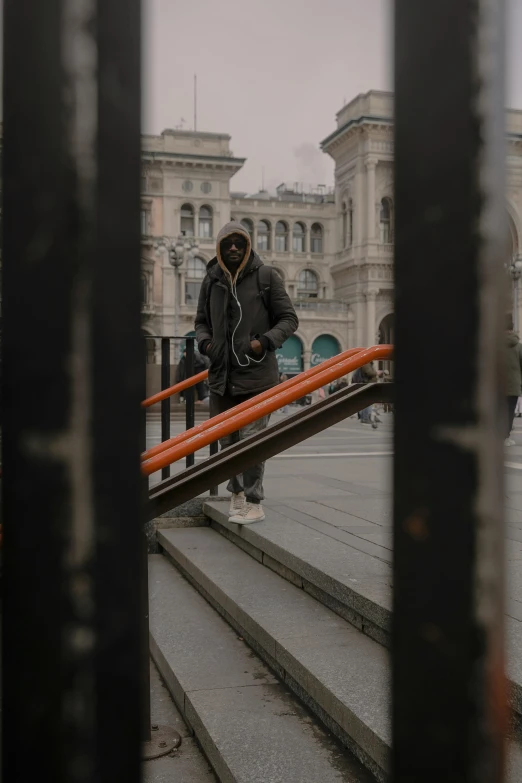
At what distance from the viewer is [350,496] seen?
16.8 ft

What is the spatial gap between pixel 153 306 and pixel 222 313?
43.8 metres

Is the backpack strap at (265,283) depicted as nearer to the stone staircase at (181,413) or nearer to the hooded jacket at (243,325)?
the hooded jacket at (243,325)

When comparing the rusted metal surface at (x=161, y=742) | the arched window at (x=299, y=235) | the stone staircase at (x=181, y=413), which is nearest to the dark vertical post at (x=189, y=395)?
the rusted metal surface at (x=161, y=742)

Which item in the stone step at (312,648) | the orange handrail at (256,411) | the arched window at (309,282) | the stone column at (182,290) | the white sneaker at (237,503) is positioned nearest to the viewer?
the stone step at (312,648)

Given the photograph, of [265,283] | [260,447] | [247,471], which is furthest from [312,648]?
[265,283]

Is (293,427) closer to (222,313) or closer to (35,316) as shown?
(222,313)

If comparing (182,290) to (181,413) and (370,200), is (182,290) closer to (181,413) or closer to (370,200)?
(370,200)

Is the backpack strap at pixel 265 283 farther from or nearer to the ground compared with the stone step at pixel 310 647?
farther from the ground

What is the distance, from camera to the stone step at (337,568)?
7.77 ft

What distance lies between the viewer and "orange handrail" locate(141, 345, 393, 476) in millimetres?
2497

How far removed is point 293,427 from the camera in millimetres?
2777

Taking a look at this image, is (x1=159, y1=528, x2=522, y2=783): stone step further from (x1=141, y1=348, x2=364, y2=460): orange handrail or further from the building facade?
the building facade

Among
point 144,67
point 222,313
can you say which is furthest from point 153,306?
point 144,67

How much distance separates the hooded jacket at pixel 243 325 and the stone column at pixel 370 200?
48761 millimetres
